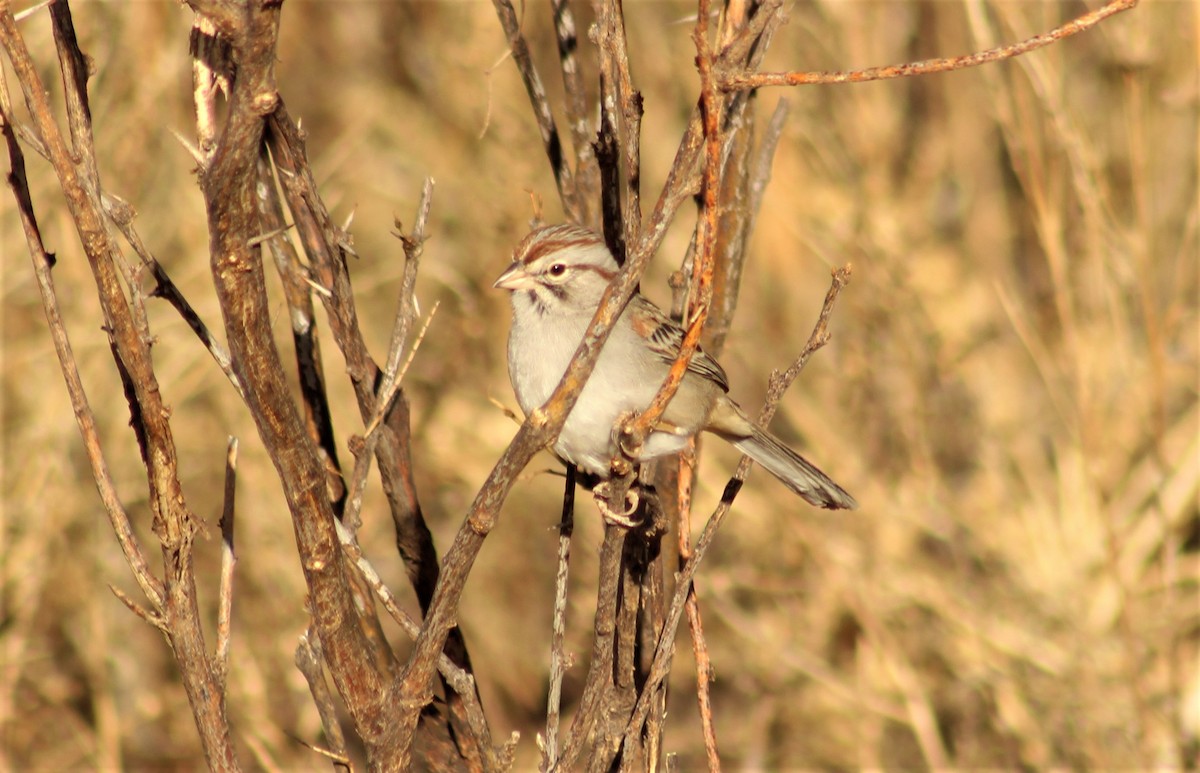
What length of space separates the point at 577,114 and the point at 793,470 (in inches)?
49.4

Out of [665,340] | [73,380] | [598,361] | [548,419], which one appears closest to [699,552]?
[548,419]

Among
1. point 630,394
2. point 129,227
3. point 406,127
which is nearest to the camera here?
point 129,227

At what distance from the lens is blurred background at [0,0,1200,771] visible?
14.6 feet

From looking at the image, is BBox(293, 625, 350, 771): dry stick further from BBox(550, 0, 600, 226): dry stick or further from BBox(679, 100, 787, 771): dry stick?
BBox(550, 0, 600, 226): dry stick

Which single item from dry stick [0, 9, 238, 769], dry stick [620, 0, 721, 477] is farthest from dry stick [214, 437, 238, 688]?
dry stick [620, 0, 721, 477]

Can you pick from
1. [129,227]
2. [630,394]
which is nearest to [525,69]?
[630,394]

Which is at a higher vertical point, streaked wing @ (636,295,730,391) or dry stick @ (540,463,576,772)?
streaked wing @ (636,295,730,391)

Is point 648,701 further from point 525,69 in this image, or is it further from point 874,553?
point 874,553

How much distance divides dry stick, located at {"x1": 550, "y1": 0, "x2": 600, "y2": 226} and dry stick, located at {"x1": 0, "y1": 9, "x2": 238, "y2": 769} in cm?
103

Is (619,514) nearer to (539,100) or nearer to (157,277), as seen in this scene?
(157,277)

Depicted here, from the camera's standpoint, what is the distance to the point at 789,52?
18.6 feet

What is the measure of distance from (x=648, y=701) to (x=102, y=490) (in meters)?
0.98

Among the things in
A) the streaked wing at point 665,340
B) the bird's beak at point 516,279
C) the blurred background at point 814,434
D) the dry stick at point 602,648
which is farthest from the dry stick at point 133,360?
the blurred background at point 814,434

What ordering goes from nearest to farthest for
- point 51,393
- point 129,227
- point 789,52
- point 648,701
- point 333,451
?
point 129,227 < point 648,701 < point 333,451 < point 51,393 < point 789,52
